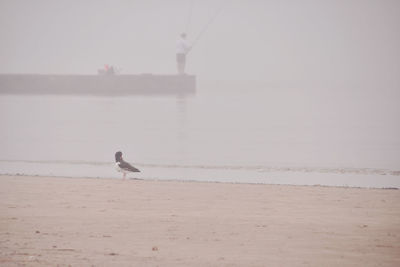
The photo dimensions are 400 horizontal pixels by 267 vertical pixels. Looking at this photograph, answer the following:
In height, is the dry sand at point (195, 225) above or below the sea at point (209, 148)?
below

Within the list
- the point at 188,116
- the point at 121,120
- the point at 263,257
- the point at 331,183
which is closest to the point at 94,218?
the point at 263,257

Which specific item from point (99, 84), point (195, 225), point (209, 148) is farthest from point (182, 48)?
point (195, 225)

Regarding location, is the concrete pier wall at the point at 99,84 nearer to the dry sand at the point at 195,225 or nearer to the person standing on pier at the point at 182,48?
the person standing on pier at the point at 182,48

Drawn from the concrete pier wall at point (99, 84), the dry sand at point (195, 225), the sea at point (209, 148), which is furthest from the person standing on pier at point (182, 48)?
the dry sand at point (195, 225)

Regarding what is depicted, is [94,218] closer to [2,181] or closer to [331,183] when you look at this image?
[2,181]

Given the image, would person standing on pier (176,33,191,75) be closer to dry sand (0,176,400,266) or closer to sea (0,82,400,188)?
sea (0,82,400,188)

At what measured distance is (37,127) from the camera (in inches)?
1084

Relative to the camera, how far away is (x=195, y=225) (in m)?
7.39

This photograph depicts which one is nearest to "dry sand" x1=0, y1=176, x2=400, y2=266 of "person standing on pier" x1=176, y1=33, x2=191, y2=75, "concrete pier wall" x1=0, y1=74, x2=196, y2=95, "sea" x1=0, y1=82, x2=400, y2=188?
"sea" x1=0, y1=82, x2=400, y2=188

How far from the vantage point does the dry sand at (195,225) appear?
6246mm

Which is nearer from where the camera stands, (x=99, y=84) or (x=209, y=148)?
(x=209, y=148)

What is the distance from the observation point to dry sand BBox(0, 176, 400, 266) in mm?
6246

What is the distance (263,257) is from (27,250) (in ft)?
5.69

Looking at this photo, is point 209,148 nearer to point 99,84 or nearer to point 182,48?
point 182,48
